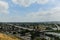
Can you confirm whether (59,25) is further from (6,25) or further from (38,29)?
(6,25)

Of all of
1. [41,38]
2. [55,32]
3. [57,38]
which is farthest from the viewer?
[55,32]

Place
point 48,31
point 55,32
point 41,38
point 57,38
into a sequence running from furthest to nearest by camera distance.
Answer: point 55,32 → point 48,31 → point 57,38 → point 41,38

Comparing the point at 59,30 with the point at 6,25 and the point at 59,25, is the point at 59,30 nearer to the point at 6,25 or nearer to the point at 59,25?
the point at 59,25

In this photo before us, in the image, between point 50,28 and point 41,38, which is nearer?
point 41,38

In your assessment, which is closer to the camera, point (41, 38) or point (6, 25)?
point (41, 38)

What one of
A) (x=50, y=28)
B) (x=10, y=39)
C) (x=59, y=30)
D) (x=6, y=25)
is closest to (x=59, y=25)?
(x=59, y=30)

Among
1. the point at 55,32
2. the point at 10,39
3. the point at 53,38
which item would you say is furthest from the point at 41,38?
the point at 55,32

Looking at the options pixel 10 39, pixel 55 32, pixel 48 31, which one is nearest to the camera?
pixel 10 39

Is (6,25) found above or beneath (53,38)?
above

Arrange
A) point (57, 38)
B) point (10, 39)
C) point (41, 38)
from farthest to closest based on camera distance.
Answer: point (57, 38) < point (41, 38) < point (10, 39)
